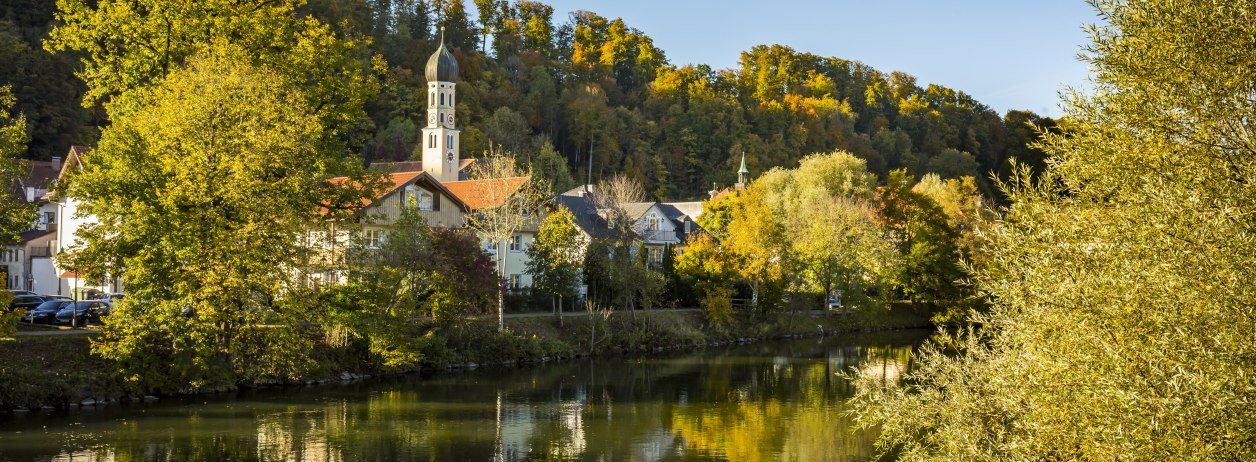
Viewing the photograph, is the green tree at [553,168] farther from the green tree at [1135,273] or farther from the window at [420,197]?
the green tree at [1135,273]

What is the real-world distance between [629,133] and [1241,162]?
9218cm

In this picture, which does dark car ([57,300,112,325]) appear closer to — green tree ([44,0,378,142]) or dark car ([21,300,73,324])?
dark car ([21,300,73,324])

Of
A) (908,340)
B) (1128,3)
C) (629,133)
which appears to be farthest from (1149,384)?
(629,133)

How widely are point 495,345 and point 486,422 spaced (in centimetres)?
1429

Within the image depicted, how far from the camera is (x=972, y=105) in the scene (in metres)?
140

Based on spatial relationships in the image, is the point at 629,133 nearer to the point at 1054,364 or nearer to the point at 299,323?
the point at 299,323

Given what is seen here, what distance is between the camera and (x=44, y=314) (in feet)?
127

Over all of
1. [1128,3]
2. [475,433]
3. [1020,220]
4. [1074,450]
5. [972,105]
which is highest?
[972,105]

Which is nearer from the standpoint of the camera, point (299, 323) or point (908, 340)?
point (299, 323)

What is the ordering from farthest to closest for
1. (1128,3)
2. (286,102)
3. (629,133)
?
(629,133) < (286,102) < (1128,3)

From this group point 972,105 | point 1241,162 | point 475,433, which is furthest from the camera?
point 972,105

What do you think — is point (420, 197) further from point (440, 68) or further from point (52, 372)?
point (440, 68)

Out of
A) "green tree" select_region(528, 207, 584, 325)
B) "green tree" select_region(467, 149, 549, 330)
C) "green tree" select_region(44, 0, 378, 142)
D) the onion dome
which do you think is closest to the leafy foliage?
"green tree" select_region(528, 207, 584, 325)

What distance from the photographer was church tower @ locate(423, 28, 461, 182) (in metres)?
77.7
